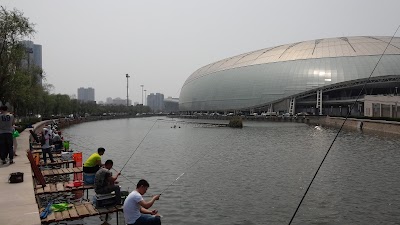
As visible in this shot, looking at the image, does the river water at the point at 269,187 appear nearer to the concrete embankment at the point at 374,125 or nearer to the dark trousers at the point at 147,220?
the dark trousers at the point at 147,220

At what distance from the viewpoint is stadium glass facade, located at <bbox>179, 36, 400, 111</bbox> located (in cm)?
8969

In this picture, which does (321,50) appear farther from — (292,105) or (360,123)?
(360,123)

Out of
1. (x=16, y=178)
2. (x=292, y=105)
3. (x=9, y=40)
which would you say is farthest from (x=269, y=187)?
(x=292, y=105)

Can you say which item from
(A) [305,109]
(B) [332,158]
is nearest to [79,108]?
(A) [305,109]

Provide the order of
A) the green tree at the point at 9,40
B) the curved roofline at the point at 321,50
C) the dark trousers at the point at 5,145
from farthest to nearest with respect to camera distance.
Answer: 1. the curved roofline at the point at 321,50
2. the green tree at the point at 9,40
3. the dark trousers at the point at 5,145

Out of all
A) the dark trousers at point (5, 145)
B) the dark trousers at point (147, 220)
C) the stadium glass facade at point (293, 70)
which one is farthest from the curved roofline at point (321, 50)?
the dark trousers at point (147, 220)

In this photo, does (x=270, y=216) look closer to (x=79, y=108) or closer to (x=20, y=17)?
(x=20, y=17)

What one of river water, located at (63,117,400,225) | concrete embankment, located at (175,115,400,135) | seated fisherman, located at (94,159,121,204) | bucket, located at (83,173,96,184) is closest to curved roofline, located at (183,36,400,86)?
concrete embankment, located at (175,115,400,135)

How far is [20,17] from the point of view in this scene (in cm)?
2630

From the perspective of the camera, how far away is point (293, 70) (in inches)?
3890

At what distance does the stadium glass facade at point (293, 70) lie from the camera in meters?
89.7

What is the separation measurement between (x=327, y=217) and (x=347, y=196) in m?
2.41

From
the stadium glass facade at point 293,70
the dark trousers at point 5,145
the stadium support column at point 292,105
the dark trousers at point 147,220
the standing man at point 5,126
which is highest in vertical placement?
the stadium glass facade at point 293,70

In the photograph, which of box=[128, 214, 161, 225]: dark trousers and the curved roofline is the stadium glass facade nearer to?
the curved roofline
